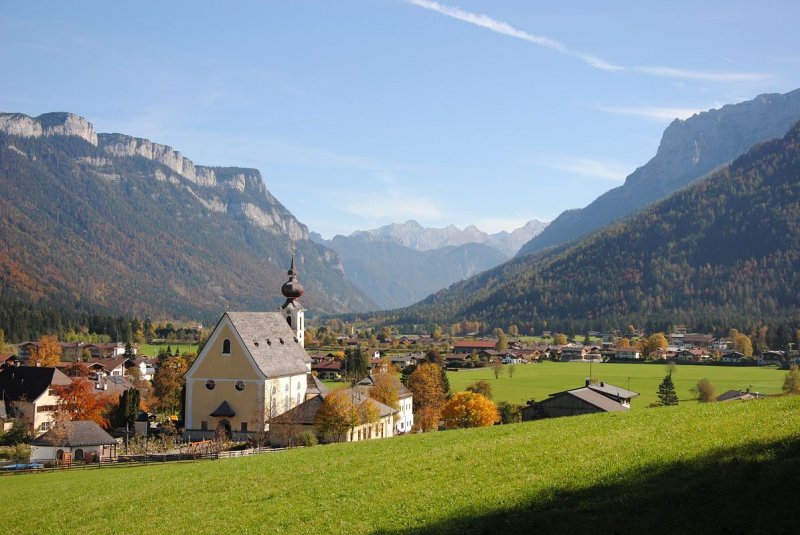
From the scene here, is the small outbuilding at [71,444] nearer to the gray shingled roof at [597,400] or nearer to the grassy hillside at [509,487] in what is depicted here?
the grassy hillside at [509,487]

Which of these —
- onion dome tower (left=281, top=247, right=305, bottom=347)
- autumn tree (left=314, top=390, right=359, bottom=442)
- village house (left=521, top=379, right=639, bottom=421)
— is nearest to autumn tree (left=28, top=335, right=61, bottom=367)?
onion dome tower (left=281, top=247, right=305, bottom=347)

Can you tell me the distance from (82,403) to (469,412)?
114 feet

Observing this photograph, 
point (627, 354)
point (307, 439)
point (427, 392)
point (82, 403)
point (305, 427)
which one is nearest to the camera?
point (307, 439)

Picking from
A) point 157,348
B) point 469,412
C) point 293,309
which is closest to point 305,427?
point 469,412

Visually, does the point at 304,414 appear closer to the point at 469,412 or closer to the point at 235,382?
the point at 235,382

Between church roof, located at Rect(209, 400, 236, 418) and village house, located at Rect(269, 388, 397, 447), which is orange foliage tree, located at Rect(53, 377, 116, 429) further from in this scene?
village house, located at Rect(269, 388, 397, 447)

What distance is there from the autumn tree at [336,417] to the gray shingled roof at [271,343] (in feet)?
25.9

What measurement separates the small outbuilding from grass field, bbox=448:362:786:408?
4494 centimetres

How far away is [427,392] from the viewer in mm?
81188

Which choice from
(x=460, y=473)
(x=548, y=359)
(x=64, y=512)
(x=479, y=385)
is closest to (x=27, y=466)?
(x=64, y=512)

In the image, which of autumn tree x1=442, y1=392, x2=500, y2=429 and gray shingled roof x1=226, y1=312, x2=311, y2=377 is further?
autumn tree x1=442, y1=392, x2=500, y2=429

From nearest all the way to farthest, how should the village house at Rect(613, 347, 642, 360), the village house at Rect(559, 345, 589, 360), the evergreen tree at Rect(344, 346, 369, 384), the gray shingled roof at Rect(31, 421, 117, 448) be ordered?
the gray shingled roof at Rect(31, 421, 117, 448) < the evergreen tree at Rect(344, 346, 369, 384) < the village house at Rect(613, 347, 642, 360) < the village house at Rect(559, 345, 589, 360)

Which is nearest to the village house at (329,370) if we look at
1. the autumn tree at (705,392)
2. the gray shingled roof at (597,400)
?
the autumn tree at (705,392)

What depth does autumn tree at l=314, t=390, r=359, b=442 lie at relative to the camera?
49.3 meters
